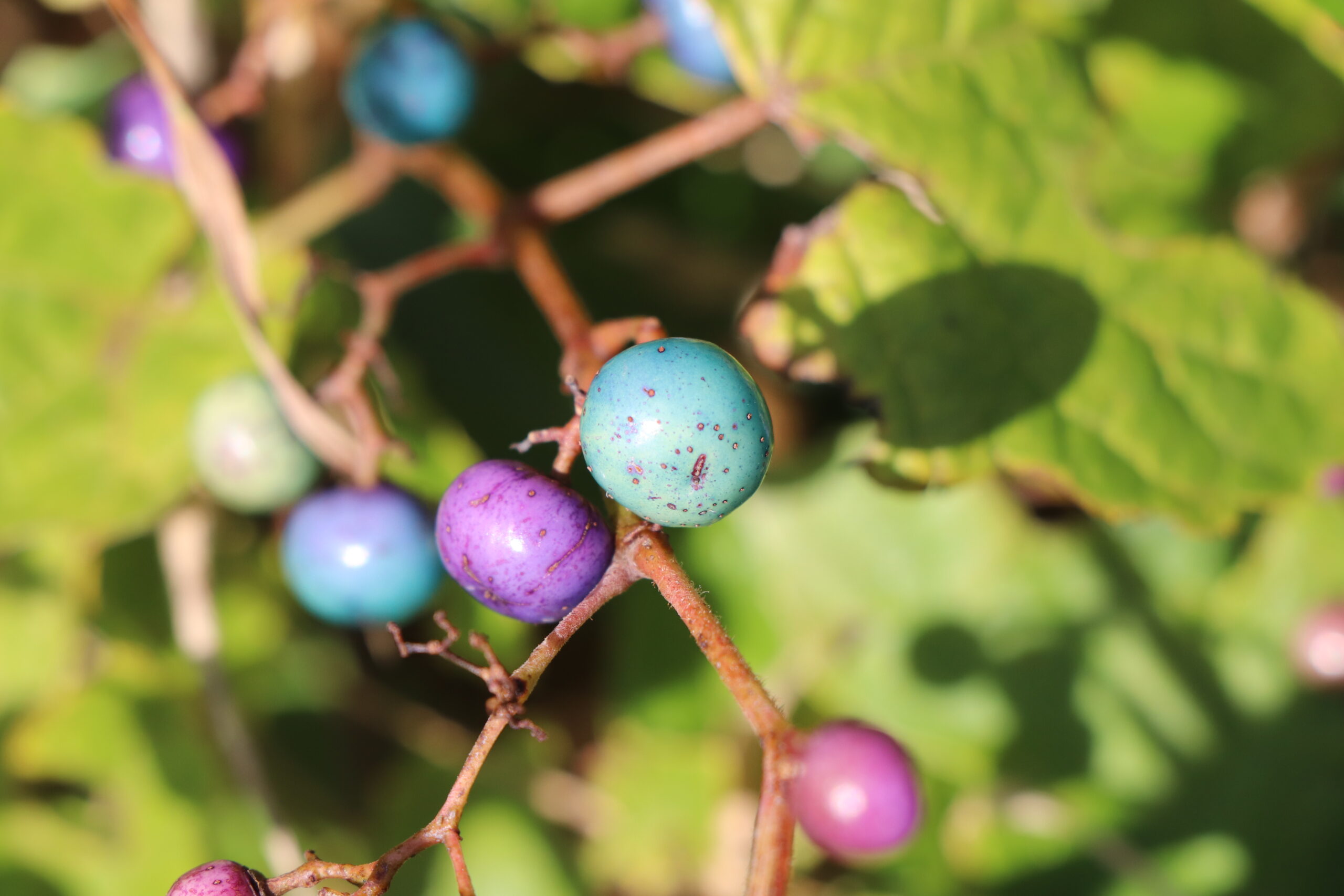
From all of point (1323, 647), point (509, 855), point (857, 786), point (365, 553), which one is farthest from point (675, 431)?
point (1323, 647)

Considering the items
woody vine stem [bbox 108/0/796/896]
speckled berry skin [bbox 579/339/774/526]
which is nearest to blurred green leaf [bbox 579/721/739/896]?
woody vine stem [bbox 108/0/796/896]

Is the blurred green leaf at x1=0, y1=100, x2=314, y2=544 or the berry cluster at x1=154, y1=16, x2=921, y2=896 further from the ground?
the blurred green leaf at x1=0, y1=100, x2=314, y2=544

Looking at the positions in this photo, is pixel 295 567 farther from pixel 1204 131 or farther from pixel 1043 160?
pixel 1204 131

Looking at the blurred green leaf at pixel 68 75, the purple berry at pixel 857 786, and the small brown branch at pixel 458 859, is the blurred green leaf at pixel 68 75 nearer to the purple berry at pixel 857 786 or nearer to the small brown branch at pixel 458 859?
the small brown branch at pixel 458 859

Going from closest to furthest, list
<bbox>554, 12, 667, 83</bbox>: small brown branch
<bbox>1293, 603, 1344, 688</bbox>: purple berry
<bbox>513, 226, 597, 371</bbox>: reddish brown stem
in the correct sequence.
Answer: <bbox>513, 226, 597, 371</bbox>: reddish brown stem → <bbox>554, 12, 667, 83</bbox>: small brown branch → <bbox>1293, 603, 1344, 688</bbox>: purple berry

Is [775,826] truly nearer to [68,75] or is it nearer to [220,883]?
[220,883]

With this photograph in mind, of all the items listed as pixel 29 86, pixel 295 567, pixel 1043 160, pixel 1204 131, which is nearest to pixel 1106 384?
pixel 1043 160

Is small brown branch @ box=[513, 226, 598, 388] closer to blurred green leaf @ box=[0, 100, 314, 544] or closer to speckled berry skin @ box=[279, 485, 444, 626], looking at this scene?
speckled berry skin @ box=[279, 485, 444, 626]
